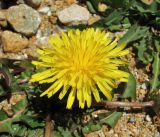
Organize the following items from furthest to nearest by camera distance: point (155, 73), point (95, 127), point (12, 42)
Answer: point (12, 42) < point (155, 73) < point (95, 127)

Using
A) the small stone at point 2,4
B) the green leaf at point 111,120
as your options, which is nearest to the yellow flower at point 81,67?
the green leaf at point 111,120

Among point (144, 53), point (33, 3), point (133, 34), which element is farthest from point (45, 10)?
point (144, 53)

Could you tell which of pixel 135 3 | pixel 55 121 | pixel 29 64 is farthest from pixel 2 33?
pixel 135 3

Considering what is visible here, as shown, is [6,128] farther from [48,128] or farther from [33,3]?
[33,3]

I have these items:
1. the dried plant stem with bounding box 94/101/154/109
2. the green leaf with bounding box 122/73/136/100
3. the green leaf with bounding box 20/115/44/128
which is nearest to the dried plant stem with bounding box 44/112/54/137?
the green leaf with bounding box 20/115/44/128

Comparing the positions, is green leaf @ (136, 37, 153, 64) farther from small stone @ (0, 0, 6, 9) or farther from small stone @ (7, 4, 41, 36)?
small stone @ (0, 0, 6, 9)

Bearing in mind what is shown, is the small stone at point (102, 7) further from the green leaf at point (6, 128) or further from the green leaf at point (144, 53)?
the green leaf at point (6, 128)

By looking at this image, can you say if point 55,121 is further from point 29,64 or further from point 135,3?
point 135,3
